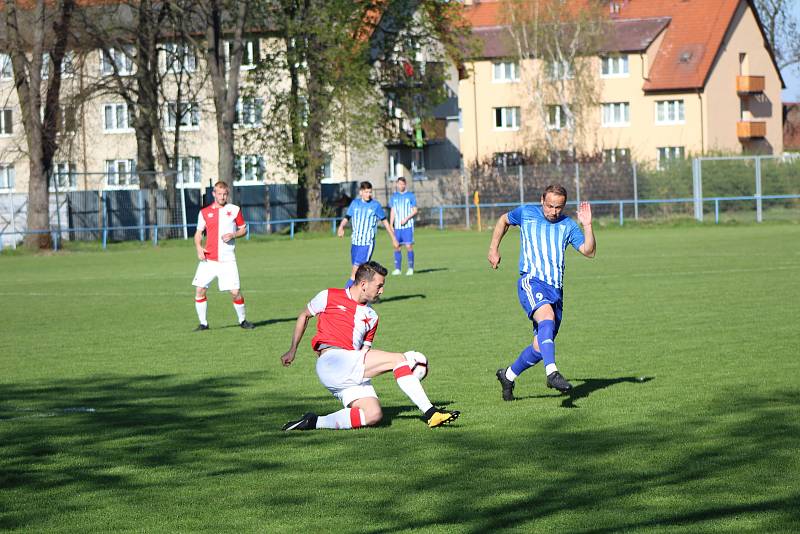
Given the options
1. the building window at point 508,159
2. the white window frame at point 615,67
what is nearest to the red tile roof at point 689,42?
the white window frame at point 615,67

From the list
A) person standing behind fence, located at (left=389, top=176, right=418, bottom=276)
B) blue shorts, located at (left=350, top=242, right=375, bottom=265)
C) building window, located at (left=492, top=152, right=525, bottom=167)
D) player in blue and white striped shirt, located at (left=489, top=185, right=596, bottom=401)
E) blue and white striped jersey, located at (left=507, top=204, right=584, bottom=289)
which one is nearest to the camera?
player in blue and white striped shirt, located at (left=489, top=185, right=596, bottom=401)

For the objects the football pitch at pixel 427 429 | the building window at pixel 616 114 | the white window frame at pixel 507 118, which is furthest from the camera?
the white window frame at pixel 507 118

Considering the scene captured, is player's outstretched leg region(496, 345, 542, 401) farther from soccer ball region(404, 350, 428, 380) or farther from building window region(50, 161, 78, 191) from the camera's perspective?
building window region(50, 161, 78, 191)

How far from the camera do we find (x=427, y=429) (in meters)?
9.23

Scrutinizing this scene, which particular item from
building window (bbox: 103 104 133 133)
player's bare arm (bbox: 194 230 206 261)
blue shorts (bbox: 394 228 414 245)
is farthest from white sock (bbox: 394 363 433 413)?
building window (bbox: 103 104 133 133)

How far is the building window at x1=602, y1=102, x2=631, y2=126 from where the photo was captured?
7819cm

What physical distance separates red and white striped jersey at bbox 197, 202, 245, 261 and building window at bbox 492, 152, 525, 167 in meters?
46.9

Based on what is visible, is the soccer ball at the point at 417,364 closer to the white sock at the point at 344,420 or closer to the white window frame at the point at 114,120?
the white sock at the point at 344,420

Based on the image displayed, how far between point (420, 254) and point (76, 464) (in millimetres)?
26811

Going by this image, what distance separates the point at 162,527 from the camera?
655 cm

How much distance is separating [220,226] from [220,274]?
66 centimetres

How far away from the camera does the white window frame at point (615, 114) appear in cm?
7819

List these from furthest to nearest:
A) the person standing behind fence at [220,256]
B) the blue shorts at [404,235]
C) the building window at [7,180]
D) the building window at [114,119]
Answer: the building window at [114,119]
the building window at [7,180]
the blue shorts at [404,235]
the person standing behind fence at [220,256]

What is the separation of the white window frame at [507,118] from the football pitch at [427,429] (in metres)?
60.6
